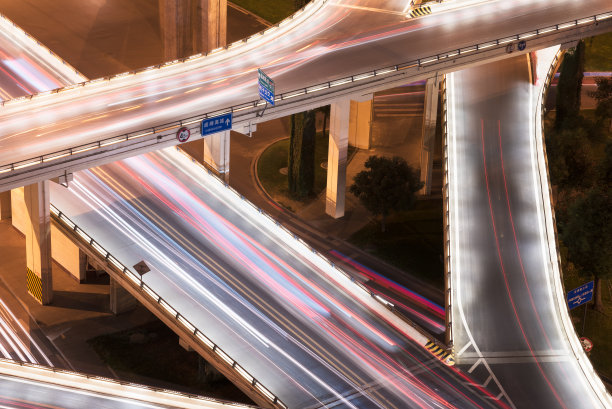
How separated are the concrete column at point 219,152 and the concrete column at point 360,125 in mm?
18412

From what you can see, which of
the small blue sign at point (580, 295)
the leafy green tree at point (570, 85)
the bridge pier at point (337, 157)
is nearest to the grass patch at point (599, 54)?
the leafy green tree at point (570, 85)

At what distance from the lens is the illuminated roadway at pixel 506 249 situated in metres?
68.1

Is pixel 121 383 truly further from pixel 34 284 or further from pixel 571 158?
pixel 571 158

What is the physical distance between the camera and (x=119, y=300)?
82500 mm

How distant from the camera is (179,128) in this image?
255 ft

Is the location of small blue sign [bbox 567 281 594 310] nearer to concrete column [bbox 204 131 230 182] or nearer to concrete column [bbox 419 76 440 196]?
concrete column [bbox 419 76 440 196]

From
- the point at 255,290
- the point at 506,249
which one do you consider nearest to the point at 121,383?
the point at 255,290

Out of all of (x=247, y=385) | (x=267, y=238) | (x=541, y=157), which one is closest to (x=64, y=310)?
(x=267, y=238)

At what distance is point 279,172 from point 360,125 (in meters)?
9.64

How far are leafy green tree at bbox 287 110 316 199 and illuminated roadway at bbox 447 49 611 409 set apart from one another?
12.7 meters

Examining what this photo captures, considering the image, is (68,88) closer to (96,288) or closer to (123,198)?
(123,198)

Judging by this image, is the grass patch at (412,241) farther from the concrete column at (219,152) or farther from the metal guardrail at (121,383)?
the metal guardrail at (121,383)

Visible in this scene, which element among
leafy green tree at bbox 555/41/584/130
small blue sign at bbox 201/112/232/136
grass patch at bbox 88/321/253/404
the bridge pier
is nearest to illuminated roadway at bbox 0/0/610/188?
small blue sign at bbox 201/112/232/136

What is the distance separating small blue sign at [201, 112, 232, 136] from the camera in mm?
79000
